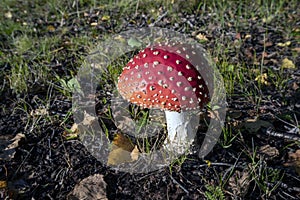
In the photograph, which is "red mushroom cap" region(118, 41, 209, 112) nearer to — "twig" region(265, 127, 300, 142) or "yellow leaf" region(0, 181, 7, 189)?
"twig" region(265, 127, 300, 142)

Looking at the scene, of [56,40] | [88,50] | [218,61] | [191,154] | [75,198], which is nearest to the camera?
[75,198]

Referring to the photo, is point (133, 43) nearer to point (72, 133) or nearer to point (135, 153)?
point (72, 133)

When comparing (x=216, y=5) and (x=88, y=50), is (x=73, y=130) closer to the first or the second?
(x=88, y=50)

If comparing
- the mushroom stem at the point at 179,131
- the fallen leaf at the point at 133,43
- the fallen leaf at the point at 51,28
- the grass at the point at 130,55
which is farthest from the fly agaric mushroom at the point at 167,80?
the fallen leaf at the point at 51,28

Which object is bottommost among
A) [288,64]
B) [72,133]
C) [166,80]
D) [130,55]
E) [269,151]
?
[72,133]

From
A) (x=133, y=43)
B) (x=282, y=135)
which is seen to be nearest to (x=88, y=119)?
(x=133, y=43)

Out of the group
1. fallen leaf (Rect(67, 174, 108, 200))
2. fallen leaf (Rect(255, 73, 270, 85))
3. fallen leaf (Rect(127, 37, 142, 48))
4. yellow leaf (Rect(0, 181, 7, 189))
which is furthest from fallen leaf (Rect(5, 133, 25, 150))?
fallen leaf (Rect(255, 73, 270, 85))

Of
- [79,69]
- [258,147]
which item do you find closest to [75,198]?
[258,147]
